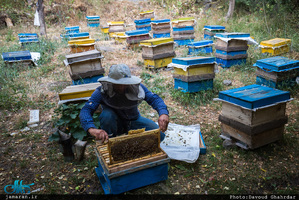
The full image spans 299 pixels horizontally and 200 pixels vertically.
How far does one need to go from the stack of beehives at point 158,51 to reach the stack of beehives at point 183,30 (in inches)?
85.6

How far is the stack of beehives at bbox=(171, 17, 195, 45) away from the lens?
7938mm

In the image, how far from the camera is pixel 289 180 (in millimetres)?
2410

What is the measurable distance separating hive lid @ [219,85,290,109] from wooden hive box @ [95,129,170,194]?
3.71ft

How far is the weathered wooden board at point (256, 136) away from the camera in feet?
8.90

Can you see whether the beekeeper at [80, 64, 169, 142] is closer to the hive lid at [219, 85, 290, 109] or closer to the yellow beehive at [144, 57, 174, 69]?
the hive lid at [219, 85, 290, 109]

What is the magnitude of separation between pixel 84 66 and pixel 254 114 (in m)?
3.33

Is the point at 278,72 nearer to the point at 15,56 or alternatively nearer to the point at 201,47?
the point at 201,47

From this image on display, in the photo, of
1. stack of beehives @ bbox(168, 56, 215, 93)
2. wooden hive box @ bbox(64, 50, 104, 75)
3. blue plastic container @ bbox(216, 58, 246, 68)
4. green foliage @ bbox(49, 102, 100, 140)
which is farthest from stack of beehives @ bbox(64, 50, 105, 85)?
blue plastic container @ bbox(216, 58, 246, 68)

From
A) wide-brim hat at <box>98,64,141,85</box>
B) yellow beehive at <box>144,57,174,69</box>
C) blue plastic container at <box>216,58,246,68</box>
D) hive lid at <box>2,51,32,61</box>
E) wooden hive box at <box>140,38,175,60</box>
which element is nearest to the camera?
wide-brim hat at <box>98,64,141,85</box>

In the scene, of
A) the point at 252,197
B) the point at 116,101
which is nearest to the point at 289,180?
the point at 252,197

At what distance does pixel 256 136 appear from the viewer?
8.88 ft

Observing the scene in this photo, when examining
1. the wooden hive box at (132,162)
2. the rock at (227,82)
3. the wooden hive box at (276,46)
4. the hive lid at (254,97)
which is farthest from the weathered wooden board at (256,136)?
the wooden hive box at (276,46)

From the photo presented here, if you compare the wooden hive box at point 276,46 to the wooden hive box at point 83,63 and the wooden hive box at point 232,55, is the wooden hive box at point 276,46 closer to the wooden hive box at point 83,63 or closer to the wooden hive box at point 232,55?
the wooden hive box at point 232,55

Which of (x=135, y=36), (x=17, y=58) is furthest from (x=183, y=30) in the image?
(x=17, y=58)
